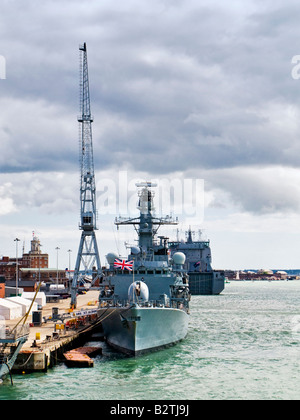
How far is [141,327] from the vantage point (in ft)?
124

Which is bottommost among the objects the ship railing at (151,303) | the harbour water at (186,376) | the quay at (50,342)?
the harbour water at (186,376)

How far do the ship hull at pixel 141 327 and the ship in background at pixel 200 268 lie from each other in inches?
4171

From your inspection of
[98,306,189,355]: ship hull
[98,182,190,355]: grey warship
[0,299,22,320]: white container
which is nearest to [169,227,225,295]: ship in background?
[0,299,22,320]: white container

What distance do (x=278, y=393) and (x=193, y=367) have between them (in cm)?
785

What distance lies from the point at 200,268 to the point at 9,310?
10368cm

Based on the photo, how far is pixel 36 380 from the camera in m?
31.7

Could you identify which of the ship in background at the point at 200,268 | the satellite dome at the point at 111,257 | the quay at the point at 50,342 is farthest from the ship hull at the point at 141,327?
the ship in background at the point at 200,268

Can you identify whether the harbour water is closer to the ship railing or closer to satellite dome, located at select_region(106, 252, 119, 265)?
the ship railing

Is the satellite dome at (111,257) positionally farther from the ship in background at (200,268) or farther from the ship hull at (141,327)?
the ship in background at (200,268)

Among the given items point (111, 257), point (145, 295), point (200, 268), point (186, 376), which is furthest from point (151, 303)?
point (200, 268)

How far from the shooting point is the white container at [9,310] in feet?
183
